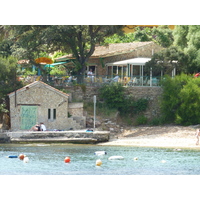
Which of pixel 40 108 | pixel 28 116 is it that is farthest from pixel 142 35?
pixel 28 116

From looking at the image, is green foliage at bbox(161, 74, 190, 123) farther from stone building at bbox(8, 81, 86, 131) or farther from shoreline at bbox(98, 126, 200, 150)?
stone building at bbox(8, 81, 86, 131)

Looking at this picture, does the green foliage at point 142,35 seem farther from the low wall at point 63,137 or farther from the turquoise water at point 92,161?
Answer: the turquoise water at point 92,161

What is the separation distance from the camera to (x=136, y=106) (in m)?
39.8

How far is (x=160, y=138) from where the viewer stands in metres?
35.3

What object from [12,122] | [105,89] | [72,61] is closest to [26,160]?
[12,122]

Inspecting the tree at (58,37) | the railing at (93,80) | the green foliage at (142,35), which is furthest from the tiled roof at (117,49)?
the green foliage at (142,35)

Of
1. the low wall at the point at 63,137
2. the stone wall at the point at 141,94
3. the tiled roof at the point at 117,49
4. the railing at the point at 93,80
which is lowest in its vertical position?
the low wall at the point at 63,137

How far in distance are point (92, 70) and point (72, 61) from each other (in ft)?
10.5

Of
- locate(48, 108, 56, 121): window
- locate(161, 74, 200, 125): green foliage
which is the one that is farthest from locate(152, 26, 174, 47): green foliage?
locate(48, 108, 56, 121): window

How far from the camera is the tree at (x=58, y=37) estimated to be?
129ft

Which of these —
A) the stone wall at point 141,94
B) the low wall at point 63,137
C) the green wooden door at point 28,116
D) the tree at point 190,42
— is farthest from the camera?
the tree at point 190,42

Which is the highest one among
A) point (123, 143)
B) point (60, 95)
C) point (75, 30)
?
point (75, 30)

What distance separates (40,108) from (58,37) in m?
5.44
